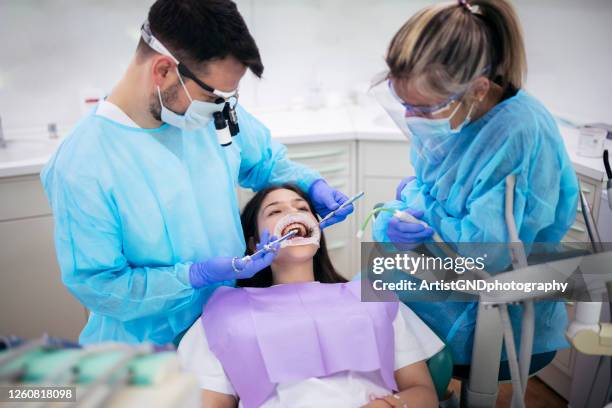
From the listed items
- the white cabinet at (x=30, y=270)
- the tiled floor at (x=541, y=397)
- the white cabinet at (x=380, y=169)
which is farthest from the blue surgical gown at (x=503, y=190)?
the white cabinet at (x=30, y=270)

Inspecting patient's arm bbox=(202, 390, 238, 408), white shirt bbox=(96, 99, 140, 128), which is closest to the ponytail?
white shirt bbox=(96, 99, 140, 128)

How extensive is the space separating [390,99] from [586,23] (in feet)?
5.71

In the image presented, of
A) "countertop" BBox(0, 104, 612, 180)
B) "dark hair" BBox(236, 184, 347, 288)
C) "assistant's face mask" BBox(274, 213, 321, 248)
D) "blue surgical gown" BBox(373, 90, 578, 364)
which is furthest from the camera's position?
"countertop" BBox(0, 104, 612, 180)

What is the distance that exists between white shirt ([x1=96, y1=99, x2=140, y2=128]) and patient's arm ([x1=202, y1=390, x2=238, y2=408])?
27.7 inches

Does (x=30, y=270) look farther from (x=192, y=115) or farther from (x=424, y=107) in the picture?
(x=424, y=107)

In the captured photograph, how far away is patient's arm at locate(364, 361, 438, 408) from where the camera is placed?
54.2 inches

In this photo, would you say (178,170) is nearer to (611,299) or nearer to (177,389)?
(177,389)

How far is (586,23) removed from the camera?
104 inches

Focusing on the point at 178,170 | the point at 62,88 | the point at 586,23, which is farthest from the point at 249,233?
the point at 586,23

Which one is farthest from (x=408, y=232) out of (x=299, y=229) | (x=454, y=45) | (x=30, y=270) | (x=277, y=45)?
(x=277, y=45)

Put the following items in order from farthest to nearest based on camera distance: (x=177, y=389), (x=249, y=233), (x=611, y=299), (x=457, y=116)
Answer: (x=249, y=233) → (x=457, y=116) → (x=611, y=299) → (x=177, y=389)

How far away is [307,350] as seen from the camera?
1471mm

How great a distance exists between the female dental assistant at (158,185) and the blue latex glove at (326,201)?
32 centimetres

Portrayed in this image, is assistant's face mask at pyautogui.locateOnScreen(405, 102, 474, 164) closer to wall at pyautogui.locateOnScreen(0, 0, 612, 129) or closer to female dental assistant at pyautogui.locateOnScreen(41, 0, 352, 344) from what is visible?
female dental assistant at pyautogui.locateOnScreen(41, 0, 352, 344)
